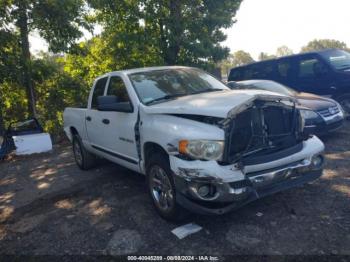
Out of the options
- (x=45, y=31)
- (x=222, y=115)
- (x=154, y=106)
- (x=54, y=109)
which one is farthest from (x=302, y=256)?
(x=54, y=109)

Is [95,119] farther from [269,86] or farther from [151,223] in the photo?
[269,86]

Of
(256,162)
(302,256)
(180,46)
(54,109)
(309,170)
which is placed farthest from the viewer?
(54,109)

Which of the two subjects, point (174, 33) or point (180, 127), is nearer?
point (180, 127)

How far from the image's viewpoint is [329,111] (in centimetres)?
743

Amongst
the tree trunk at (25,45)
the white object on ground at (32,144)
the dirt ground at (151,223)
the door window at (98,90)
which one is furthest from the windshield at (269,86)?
the tree trunk at (25,45)

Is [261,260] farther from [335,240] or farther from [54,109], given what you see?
[54,109]

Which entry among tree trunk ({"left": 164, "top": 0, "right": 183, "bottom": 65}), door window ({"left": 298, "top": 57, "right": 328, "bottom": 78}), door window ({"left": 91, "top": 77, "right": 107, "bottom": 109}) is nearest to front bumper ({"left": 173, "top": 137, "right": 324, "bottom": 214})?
door window ({"left": 91, "top": 77, "right": 107, "bottom": 109})

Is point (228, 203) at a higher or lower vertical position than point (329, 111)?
lower

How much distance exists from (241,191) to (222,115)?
81cm

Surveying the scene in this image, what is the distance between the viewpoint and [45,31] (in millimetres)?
12234

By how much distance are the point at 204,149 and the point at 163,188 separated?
0.89 m

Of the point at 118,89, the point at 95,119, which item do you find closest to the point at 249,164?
the point at 118,89

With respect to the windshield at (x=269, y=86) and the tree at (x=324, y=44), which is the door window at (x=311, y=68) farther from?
the tree at (x=324, y=44)

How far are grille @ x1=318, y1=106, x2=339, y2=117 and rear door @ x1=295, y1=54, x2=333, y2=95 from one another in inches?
78.9
